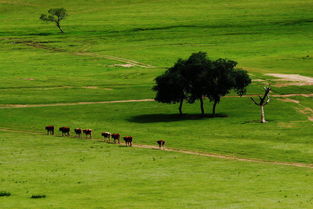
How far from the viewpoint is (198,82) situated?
83000 mm

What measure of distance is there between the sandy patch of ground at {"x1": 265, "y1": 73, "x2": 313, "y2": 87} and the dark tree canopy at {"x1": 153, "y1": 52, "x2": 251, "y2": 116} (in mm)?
19950

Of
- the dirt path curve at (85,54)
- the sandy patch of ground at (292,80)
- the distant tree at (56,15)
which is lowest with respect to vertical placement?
the dirt path curve at (85,54)

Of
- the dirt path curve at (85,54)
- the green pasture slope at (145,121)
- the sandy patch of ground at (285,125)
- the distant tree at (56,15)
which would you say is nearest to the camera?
the green pasture slope at (145,121)

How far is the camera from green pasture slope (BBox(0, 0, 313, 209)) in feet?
143

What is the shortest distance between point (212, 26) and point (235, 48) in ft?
98.5

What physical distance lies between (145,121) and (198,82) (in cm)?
871

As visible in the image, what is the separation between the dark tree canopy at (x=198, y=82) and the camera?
8300cm

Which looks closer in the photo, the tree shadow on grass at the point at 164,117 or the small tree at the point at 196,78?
the tree shadow on grass at the point at 164,117

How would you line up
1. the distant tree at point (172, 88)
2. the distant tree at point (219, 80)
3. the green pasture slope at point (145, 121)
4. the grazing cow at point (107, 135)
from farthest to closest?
the distant tree at point (219, 80) < the distant tree at point (172, 88) < the grazing cow at point (107, 135) < the green pasture slope at point (145, 121)

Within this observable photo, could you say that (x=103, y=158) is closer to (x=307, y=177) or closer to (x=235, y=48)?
(x=307, y=177)

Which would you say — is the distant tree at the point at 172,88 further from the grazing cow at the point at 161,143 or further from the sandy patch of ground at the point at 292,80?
the sandy patch of ground at the point at 292,80

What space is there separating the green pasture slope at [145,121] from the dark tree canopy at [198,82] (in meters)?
2.62

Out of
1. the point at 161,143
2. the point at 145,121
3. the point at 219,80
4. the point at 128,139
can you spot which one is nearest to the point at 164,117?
the point at 145,121

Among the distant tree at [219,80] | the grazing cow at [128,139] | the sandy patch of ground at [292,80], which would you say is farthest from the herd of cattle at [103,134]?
the sandy patch of ground at [292,80]
